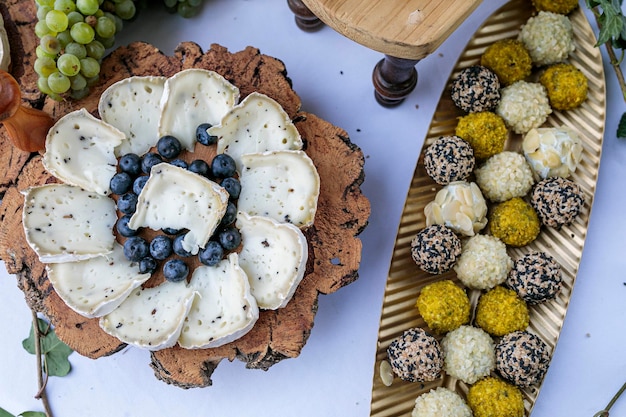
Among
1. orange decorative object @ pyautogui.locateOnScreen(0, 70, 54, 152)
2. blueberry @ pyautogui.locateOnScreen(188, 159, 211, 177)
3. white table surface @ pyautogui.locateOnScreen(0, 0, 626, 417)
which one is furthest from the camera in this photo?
white table surface @ pyautogui.locateOnScreen(0, 0, 626, 417)

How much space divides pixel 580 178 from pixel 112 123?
819 mm

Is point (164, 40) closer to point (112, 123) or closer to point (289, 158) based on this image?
point (112, 123)

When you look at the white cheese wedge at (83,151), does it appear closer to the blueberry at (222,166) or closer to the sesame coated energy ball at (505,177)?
the blueberry at (222,166)

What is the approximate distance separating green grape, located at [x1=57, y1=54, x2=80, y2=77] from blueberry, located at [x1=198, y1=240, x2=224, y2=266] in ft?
1.18

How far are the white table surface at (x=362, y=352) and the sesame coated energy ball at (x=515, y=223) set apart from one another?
6.8 inches

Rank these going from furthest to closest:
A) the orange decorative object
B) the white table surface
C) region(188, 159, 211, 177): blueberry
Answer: the white table surface
region(188, 159, 211, 177): blueberry
the orange decorative object

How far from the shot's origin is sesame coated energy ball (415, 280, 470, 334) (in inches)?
41.5

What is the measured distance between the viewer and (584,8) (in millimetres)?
1239

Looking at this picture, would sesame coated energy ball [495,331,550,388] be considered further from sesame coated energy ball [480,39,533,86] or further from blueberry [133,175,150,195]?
blueberry [133,175,150,195]

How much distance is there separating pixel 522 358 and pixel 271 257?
17.0 inches

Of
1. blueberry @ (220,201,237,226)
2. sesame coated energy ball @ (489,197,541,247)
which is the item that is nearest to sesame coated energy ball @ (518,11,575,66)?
sesame coated energy ball @ (489,197,541,247)

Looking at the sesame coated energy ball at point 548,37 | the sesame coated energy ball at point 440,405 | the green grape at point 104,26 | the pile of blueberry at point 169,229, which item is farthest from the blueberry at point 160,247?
the sesame coated energy ball at point 548,37

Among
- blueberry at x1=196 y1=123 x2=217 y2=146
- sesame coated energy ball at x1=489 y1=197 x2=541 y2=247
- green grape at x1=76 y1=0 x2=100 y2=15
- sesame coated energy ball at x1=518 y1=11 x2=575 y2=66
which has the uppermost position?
sesame coated energy ball at x1=518 y1=11 x2=575 y2=66

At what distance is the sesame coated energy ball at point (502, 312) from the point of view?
106 centimetres
